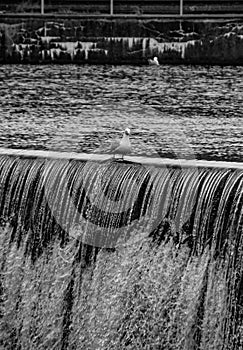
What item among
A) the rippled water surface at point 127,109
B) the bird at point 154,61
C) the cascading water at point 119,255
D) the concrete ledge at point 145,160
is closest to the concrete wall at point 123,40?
the bird at point 154,61

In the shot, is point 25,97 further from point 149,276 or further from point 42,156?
point 149,276

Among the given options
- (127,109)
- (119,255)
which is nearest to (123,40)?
(127,109)

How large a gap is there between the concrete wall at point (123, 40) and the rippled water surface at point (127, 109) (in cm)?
131

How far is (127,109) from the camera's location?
55.9 feet

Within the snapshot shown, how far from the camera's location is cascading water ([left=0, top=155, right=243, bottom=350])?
929cm

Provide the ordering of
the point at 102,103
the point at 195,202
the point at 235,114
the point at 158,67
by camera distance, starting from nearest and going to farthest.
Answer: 1. the point at 195,202
2. the point at 235,114
3. the point at 102,103
4. the point at 158,67

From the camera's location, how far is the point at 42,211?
10.1m

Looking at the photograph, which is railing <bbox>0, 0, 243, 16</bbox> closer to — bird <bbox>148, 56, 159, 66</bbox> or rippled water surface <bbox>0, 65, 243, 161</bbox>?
bird <bbox>148, 56, 159, 66</bbox>

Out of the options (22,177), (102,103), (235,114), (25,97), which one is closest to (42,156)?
(22,177)

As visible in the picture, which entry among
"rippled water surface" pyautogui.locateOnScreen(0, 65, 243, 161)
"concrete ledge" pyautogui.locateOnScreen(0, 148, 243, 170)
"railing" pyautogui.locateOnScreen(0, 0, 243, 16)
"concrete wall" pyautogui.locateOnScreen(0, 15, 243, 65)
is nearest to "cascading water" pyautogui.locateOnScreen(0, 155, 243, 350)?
"concrete ledge" pyautogui.locateOnScreen(0, 148, 243, 170)

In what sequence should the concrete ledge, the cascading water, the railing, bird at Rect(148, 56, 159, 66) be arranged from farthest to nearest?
the railing < bird at Rect(148, 56, 159, 66) < the concrete ledge < the cascading water

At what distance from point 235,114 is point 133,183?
21.4 ft

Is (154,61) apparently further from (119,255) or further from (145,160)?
(119,255)

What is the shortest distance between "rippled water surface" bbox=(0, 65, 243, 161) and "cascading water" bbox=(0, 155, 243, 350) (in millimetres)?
2105
